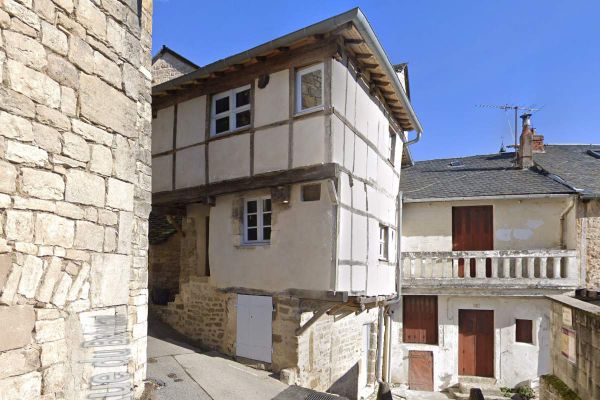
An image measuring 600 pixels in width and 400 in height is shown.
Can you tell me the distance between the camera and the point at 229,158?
315 inches

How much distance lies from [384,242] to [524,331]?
15.4 ft

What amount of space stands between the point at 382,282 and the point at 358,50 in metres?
4.88

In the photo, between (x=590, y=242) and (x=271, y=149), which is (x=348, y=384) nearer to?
(x=271, y=149)

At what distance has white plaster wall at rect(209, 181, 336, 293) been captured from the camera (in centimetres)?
684

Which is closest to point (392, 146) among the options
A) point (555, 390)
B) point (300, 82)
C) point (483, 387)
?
point (300, 82)

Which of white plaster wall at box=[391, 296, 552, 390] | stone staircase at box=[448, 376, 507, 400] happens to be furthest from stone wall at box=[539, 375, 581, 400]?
A: white plaster wall at box=[391, 296, 552, 390]

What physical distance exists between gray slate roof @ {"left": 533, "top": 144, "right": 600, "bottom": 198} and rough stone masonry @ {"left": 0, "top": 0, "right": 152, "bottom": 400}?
11274 millimetres

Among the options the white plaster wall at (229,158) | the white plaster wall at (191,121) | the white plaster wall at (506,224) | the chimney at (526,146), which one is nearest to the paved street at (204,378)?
the white plaster wall at (229,158)

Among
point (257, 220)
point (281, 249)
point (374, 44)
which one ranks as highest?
point (374, 44)

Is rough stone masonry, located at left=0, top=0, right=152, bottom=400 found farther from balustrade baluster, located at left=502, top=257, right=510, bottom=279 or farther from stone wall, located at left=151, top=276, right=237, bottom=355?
balustrade baluster, located at left=502, top=257, right=510, bottom=279

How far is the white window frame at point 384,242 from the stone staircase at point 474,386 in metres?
4.26

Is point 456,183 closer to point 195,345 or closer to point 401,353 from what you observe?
point 401,353

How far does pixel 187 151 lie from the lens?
8750 millimetres

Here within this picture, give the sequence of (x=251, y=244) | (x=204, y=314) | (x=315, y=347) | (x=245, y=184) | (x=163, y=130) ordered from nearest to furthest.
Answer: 1. (x=315, y=347)
2. (x=245, y=184)
3. (x=251, y=244)
4. (x=204, y=314)
5. (x=163, y=130)
